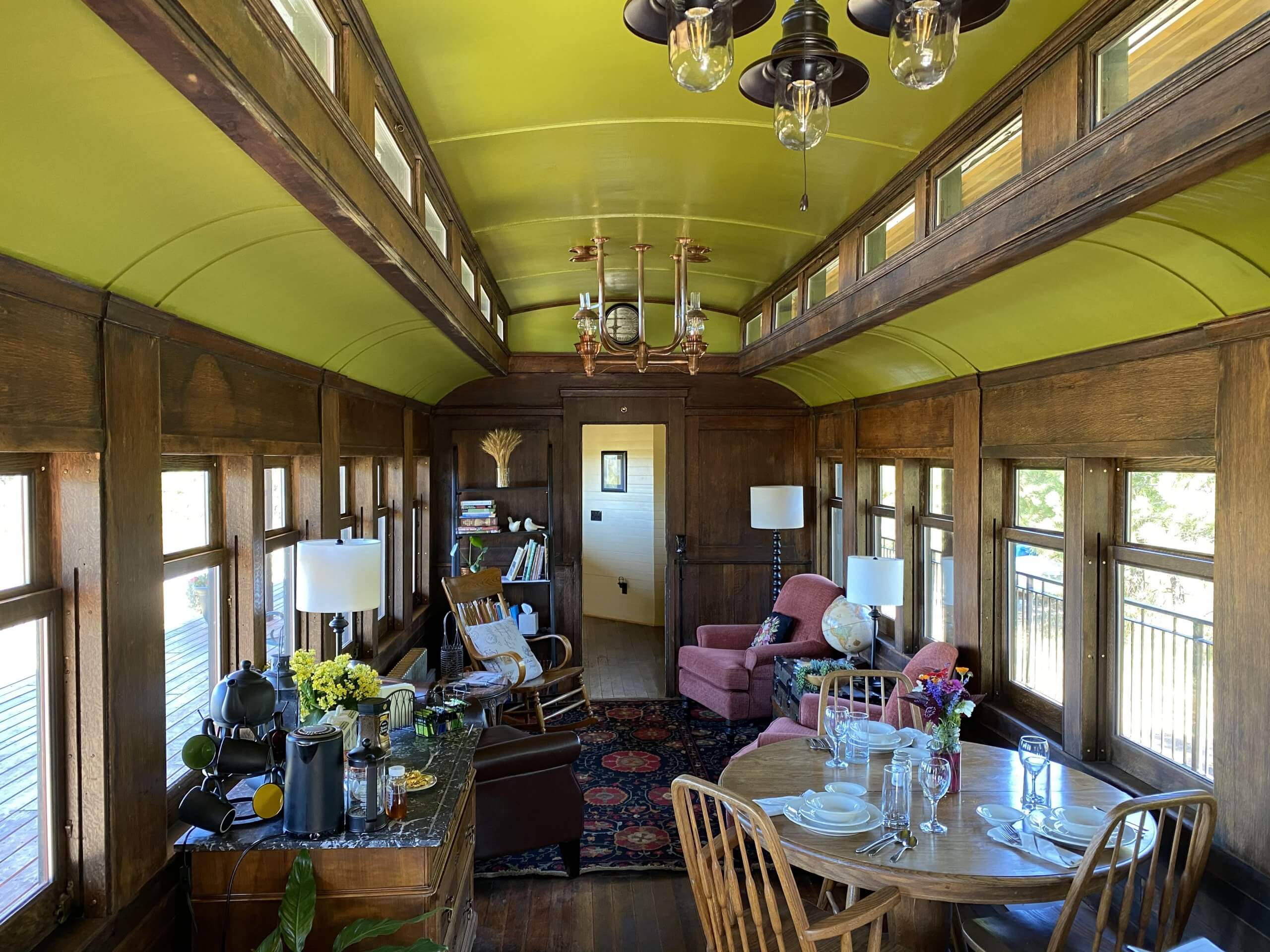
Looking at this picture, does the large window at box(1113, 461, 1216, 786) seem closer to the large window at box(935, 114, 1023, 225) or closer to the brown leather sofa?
the large window at box(935, 114, 1023, 225)

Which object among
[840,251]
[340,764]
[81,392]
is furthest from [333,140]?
[840,251]

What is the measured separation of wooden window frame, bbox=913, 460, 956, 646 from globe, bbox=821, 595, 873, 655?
291 mm

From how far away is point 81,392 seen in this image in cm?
186

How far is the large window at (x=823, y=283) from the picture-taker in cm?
411

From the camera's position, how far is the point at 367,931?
7.07ft

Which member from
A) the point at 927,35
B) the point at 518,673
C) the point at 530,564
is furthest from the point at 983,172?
the point at 530,564

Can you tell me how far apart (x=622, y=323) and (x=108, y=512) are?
3993 mm

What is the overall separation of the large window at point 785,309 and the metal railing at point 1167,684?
7.84 feet

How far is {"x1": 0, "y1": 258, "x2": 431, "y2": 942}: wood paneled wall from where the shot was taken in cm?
171

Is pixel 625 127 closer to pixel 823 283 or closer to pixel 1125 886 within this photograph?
pixel 823 283

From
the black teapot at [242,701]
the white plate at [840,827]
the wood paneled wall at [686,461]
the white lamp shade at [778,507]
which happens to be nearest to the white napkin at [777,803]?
the white plate at [840,827]

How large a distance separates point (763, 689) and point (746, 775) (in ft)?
8.40

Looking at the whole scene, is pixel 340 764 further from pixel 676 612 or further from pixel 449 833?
pixel 676 612

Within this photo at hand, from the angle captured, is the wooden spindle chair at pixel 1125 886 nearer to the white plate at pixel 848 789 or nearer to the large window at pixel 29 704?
the white plate at pixel 848 789
